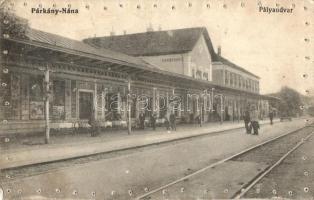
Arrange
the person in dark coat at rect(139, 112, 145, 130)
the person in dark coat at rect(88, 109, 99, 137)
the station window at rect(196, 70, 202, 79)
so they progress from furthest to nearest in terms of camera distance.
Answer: the station window at rect(196, 70, 202, 79), the person in dark coat at rect(139, 112, 145, 130), the person in dark coat at rect(88, 109, 99, 137)

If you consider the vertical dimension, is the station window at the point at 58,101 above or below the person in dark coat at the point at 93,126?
above

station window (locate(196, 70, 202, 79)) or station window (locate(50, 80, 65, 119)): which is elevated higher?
station window (locate(196, 70, 202, 79))

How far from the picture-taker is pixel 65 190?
258 inches

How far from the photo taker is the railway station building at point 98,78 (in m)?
11.8

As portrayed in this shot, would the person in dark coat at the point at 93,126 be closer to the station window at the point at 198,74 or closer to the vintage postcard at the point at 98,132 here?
the vintage postcard at the point at 98,132

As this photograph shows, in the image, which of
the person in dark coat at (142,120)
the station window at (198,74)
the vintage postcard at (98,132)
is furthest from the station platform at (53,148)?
the station window at (198,74)

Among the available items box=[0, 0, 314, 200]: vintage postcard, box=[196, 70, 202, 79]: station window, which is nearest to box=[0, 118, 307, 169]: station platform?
box=[0, 0, 314, 200]: vintage postcard

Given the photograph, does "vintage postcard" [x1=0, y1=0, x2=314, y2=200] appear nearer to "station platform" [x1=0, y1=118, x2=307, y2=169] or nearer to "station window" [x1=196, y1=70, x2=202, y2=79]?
"station platform" [x1=0, y1=118, x2=307, y2=169]

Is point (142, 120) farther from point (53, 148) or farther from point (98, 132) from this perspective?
point (53, 148)

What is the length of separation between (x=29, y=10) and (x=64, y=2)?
2.21 ft

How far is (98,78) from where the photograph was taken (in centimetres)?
1675

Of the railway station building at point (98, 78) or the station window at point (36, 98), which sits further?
the station window at point (36, 98)

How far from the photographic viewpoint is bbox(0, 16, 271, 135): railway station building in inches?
464

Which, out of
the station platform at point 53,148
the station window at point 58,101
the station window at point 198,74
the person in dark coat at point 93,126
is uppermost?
the station window at point 198,74
